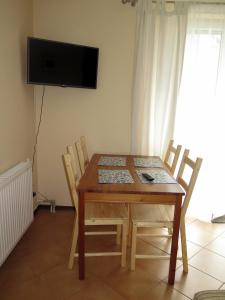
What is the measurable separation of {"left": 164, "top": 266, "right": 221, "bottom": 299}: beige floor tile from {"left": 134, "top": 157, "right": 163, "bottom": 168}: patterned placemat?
3.06ft

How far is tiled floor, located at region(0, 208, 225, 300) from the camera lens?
1.78m

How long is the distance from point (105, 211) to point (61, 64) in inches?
59.9

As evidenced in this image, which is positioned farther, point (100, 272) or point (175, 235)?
point (100, 272)

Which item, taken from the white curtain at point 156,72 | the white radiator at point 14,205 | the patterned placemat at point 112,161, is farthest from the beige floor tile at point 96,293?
the white curtain at point 156,72

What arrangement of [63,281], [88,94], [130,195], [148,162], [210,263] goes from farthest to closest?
[88,94] → [148,162] → [210,263] → [63,281] → [130,195]

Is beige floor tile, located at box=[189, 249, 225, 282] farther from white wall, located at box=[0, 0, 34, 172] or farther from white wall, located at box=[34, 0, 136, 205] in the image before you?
white wall, located at box=[0, 0, 34, 172]

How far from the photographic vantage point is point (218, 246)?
2.42 meters

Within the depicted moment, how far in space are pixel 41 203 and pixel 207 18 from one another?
2.80m

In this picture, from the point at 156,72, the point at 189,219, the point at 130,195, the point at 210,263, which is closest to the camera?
the point at 130,195

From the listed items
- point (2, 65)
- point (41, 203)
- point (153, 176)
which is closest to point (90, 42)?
point (2, 65)

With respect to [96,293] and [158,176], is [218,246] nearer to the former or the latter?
[158,176]

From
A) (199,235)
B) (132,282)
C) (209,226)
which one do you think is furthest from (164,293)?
(209,226)

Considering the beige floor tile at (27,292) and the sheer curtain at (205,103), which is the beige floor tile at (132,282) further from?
the sheer curtain at (205,103)

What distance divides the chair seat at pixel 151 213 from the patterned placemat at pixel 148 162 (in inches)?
16.1
